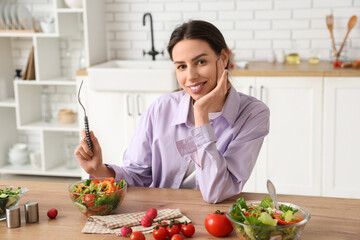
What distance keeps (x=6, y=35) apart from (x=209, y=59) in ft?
10.1

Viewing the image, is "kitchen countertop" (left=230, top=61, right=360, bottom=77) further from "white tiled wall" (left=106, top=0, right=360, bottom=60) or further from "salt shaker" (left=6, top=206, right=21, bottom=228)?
"salt shaker" (left=6, top=206, right=21, bottom=228)

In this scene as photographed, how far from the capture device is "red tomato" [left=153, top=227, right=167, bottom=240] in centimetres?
151

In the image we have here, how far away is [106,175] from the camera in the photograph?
2076 mm

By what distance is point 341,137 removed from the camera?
3.83 meters

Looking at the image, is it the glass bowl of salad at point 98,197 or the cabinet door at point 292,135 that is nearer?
the glass bowl of salad at point 98,197

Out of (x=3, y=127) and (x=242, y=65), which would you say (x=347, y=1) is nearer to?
(x=242, y=65)

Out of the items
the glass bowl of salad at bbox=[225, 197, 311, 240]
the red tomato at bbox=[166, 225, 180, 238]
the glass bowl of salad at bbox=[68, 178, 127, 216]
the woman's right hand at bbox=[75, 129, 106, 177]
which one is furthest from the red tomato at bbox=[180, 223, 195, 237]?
the woman's right hand at bbox=[75, 129, 106, 177]

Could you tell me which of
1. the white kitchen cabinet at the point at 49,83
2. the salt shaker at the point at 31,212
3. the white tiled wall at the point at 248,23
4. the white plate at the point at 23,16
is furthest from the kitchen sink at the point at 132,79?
the salt shaker at the point at 31,212

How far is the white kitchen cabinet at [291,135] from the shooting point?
383 centimetres

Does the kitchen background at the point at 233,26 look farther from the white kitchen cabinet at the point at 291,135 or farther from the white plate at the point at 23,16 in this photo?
the white kitchen cabinet at the point at 291,135

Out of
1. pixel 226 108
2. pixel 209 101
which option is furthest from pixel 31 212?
pixel 226 108

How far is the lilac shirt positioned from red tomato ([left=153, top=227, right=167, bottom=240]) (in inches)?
13.6

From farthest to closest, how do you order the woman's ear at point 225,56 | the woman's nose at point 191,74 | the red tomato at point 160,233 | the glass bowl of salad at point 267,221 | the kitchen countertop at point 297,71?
the kitchen countertop at point 297,71 → the woman's ear at point 225,56 → the woman's nose at point 191,74 → the red tomato at point 160,233 → the glass bowl of salad at point 267,221

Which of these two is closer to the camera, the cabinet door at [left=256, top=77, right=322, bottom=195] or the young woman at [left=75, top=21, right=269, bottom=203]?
the young woman at [left=75, top=21, right=269, bottom=203]
